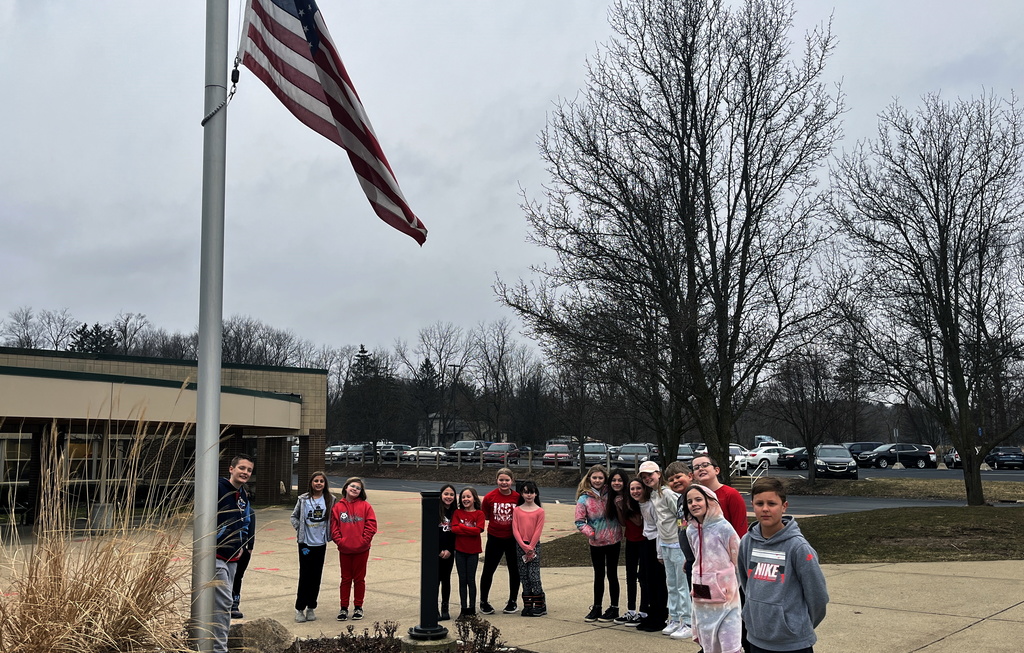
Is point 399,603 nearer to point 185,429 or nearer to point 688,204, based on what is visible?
point 185,429

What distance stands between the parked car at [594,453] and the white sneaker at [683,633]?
32.2 metres

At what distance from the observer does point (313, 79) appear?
567 centimetres

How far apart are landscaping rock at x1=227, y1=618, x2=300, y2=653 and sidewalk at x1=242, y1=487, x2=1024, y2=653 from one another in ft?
2.13

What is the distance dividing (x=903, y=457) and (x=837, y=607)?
42.5m

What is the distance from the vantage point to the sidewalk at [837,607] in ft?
24.0

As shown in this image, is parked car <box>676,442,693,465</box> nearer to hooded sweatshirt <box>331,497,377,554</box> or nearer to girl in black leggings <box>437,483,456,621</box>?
girl in black leggings <box>437,483,456,621</box>

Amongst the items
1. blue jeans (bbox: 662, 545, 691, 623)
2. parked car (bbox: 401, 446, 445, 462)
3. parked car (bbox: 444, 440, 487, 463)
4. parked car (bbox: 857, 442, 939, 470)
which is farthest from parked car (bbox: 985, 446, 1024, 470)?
blue jeans (bbox: 662, 545, 691, 623)

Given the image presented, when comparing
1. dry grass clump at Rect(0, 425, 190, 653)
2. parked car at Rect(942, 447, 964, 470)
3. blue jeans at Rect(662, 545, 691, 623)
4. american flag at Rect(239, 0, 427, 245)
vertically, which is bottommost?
parked car at Rect(942, 447, 964, 470)

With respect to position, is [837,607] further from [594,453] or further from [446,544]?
[594,453]

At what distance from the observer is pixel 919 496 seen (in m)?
29.1

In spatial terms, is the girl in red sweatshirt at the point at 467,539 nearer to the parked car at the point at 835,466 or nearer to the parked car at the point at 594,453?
the parked car at the point at 835,466

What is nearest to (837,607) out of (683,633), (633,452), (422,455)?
Result: (683,633)

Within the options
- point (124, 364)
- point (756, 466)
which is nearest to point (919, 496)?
point (756, 466)

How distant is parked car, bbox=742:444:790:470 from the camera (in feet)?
136
